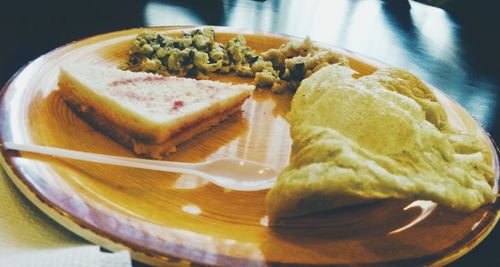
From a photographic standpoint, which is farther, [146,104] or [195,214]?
[146,104]

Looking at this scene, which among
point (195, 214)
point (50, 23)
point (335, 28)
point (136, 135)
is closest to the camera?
point (195, 214)

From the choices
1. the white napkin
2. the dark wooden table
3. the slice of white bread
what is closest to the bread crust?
the slice of white bread

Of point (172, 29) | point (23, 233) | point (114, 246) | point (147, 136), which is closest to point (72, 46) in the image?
point (172, 29)

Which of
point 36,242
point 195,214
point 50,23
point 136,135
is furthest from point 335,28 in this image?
point 36,242

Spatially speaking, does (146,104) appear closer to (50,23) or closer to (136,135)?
(136,135)

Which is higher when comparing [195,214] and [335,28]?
[195,214]

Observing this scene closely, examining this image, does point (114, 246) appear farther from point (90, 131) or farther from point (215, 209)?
point (90, 131)
